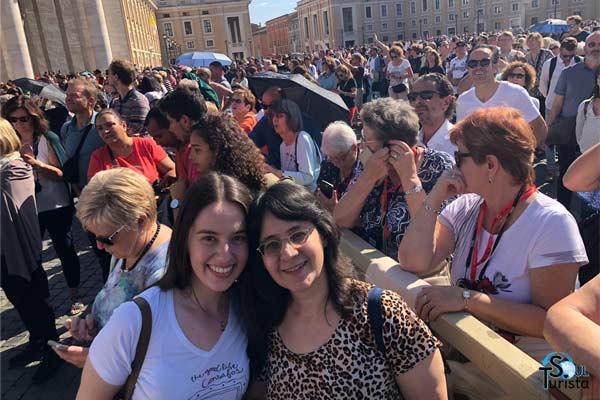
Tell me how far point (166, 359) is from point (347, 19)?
99.6 meters

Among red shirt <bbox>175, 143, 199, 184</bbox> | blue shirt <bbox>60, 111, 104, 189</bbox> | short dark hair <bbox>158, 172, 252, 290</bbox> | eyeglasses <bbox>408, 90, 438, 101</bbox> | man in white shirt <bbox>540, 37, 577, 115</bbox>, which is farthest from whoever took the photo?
man in white shirt <bbox>540, 37, 577, 115</bbox>

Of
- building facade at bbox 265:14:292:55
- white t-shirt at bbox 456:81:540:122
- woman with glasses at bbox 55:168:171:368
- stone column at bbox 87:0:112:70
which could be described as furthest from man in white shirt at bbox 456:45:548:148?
building facade at bbox 265:14:292:55

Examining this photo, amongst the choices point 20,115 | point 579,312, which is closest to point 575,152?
point 579,312

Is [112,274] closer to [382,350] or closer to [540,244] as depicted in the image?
[382,350]

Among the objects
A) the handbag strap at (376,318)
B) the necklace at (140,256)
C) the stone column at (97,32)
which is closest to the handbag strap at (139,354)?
the necklace at (140,256)

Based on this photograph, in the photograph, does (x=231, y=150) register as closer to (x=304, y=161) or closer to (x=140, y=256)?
(x=140, y=256)

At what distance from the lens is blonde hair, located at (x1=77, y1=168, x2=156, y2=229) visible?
2.09 meters

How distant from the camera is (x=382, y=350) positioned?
1582mm

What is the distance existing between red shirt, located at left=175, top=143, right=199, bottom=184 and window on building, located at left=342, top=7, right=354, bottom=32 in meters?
96.2

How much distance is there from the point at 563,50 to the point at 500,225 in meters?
6.41

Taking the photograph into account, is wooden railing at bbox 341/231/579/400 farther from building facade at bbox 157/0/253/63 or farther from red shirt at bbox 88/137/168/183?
building facade at bbox 157/0/253/63

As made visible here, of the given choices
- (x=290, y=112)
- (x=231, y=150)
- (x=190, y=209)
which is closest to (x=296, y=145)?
(x=290, y=112)

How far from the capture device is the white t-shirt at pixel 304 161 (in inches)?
163

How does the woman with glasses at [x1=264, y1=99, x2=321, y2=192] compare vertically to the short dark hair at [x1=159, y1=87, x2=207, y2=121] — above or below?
below
